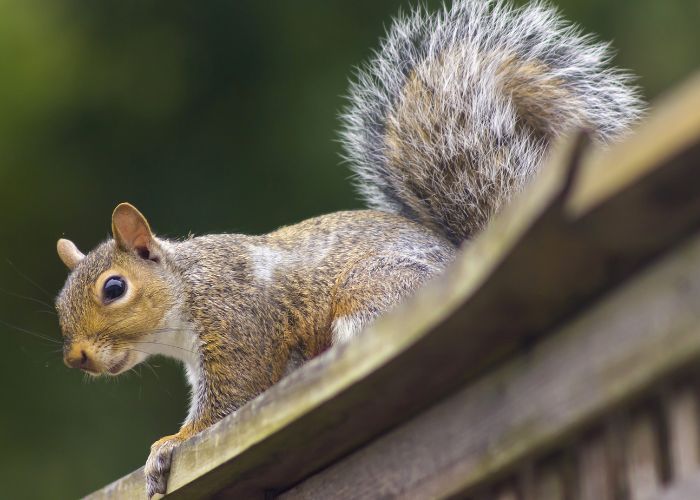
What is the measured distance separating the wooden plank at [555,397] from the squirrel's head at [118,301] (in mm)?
739

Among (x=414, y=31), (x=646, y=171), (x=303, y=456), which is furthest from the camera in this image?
(x=414, y=31)

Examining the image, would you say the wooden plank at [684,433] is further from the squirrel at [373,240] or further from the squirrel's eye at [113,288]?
the squirrel's eye at [113,288]

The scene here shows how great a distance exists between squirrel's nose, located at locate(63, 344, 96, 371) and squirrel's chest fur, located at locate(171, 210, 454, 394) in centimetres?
20

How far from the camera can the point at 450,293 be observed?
1291 millimetres

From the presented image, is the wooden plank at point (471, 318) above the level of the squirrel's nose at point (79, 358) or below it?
below

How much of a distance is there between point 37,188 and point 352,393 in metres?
3.37

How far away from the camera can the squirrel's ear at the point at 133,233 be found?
238 centimetres

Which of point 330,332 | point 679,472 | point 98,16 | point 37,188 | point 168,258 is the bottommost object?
point 679,472

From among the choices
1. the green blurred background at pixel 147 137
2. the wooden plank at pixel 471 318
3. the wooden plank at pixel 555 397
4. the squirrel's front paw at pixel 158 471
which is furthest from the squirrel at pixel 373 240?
the green blurred background at pixel 147 137

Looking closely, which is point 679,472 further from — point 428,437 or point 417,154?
point 417,154

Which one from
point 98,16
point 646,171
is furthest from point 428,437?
point 98,16

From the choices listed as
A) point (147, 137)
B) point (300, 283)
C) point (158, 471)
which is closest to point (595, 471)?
point (158, 471)

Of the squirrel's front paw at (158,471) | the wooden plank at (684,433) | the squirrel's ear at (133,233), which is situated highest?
the squirrel's ear at (133,233)

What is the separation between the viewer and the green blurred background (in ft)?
14.2
